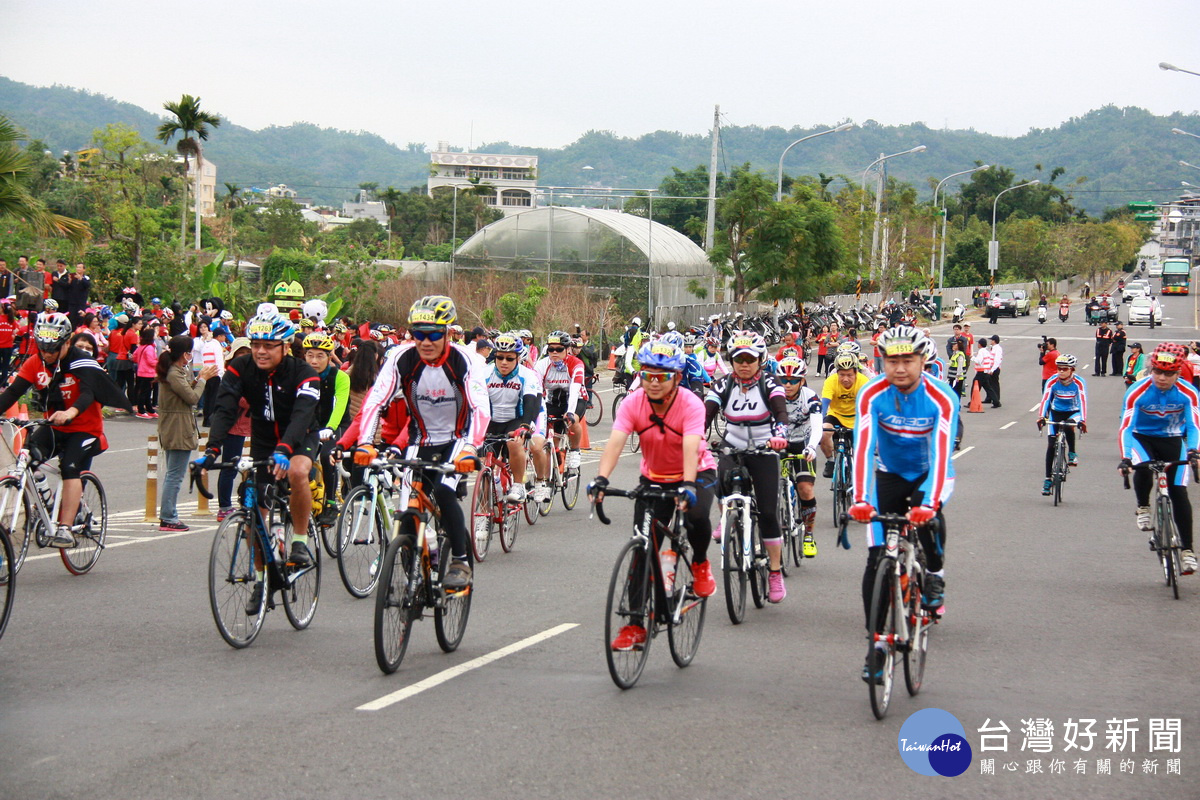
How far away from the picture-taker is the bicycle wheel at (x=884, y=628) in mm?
6156

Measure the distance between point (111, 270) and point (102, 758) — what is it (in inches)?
1232

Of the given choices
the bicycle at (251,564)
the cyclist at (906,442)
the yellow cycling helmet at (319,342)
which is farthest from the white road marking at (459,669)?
the yellow cycling helmet at (319,342)

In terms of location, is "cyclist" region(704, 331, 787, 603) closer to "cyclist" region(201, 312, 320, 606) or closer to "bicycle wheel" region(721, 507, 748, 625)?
"bicycle wheel" region(721, 507, 748, 625)

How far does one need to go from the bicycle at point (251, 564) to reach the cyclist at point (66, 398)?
222 cm

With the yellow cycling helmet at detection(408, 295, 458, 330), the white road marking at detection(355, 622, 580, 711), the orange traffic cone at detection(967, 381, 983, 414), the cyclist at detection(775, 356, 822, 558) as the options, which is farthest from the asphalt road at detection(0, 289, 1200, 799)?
the orange traffic cone at detection(967, 381, 983, 414)

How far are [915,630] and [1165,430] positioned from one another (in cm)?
504

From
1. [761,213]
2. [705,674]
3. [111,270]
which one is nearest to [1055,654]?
[705,674]

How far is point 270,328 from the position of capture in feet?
26.5

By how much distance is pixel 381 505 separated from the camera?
949 cm

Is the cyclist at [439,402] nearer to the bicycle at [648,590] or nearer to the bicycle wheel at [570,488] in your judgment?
the bicycle at [648,590]

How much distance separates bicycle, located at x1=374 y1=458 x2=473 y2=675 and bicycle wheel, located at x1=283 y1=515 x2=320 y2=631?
1.00 meters

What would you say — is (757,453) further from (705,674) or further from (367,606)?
(367,606)

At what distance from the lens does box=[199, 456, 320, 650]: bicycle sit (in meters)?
7.42

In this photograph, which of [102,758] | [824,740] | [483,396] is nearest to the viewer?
[102,758]
